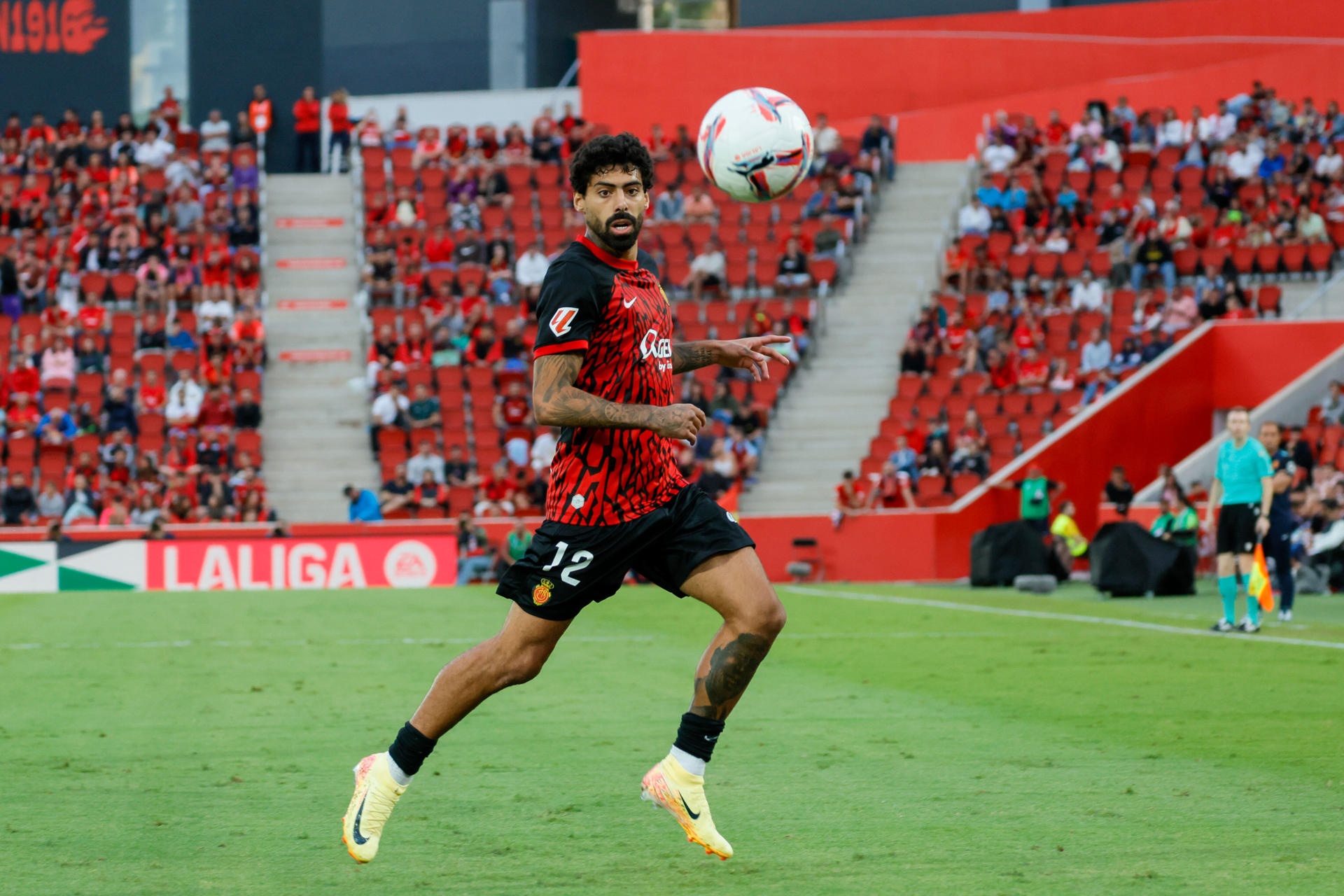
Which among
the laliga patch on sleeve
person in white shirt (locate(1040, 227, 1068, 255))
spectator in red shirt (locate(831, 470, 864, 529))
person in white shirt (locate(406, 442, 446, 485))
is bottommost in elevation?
spectator in red shirt (locate(831, 470, 864, 529))

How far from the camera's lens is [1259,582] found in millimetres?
13859

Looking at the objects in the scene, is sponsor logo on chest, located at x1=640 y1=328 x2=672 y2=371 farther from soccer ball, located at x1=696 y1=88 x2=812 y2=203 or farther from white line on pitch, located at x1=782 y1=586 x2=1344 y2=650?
white line on pitch, located at x1=782 y1=586 x2=1344 y2=650

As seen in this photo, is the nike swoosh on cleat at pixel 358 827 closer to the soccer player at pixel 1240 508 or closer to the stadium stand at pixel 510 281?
the soccer player at pixel 1240 508

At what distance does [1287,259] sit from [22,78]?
26.7m

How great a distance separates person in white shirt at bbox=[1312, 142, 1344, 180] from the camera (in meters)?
29.1

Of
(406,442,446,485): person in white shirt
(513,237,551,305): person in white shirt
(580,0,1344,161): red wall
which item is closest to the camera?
→ (406,442,446,485): person in white shirt

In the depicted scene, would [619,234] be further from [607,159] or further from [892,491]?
[892,491]

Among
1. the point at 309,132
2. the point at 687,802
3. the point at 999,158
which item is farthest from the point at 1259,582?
the point at 309,132

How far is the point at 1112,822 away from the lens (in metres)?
6.05

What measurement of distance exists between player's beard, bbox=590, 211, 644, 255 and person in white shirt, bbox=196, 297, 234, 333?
23.7m

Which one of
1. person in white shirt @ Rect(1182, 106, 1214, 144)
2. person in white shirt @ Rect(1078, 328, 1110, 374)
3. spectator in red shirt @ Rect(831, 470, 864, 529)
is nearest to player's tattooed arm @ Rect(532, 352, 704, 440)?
spectator in red shirt @ Rect(831, 470, 864, 529)

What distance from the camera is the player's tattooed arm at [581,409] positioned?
5.25m

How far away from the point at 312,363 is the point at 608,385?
966 inches

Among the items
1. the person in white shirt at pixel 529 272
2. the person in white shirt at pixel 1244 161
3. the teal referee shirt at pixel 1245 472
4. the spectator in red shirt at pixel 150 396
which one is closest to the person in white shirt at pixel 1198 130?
the person in white shirt at pixel 1244 161
